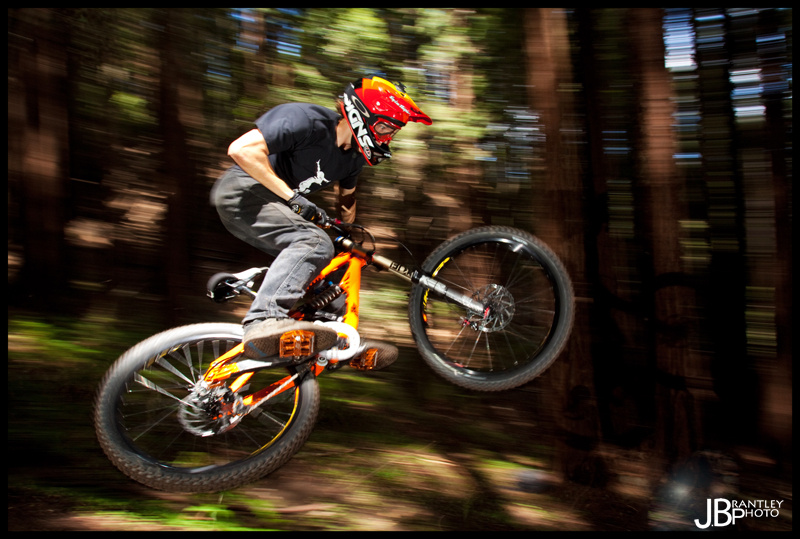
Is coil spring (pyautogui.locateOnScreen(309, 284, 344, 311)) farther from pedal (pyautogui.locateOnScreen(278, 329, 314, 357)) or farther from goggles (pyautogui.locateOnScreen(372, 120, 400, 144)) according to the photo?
goggles (pyautogui.locateOnScreen(372, 120, 400, 144))

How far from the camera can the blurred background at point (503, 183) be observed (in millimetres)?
3168

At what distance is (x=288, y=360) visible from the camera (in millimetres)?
2535

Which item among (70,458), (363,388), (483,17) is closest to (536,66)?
(483,17)

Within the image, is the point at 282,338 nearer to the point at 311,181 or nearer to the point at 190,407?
the point at 190,407

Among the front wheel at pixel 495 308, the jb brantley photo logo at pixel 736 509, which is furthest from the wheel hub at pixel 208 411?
Answer: the jb brantley photo logo at pixel 736 509

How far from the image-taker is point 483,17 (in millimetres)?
3773

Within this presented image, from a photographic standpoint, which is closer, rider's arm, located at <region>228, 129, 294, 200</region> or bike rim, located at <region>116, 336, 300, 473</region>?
rider's arm, located at <region>228, 129, 294, 200</region>

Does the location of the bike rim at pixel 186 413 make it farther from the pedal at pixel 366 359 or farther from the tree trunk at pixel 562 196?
the tree trunk at pixel 562 196

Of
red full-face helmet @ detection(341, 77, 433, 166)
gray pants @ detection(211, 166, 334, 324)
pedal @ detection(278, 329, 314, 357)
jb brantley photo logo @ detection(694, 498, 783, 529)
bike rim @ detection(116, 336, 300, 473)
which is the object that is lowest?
jb brantley photo logo @ detection(694, 498, 783, 529)

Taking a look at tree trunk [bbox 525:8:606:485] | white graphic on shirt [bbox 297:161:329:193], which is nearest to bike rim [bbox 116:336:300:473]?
white graphic on shirt [bbox 297:161:329:193]

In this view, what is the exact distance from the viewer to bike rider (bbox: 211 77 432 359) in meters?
2.41

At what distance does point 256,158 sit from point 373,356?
133 centimetres

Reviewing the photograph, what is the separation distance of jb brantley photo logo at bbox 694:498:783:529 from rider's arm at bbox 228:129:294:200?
383 cm

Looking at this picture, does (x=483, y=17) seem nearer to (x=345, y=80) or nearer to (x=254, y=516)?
(x=345, y=80)
